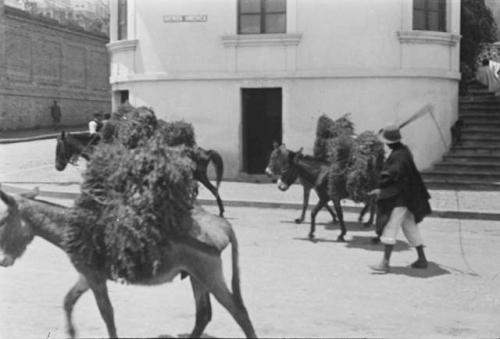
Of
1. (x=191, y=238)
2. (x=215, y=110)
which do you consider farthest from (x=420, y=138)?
(x=191, y=238)

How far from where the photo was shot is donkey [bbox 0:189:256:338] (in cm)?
457

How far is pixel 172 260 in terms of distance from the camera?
A: 4551 millimetres

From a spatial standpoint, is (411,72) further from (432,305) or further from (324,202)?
(432,305)

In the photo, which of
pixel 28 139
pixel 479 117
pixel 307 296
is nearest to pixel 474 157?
pixel 479 117

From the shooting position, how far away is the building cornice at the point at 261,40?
726 inches

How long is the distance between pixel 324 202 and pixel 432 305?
413 centimetres

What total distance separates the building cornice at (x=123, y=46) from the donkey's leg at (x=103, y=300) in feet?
51.0

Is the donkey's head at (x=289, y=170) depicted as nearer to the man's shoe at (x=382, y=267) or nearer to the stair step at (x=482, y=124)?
the man's shoe at (x=382, y=267)

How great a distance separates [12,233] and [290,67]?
47.6 ft

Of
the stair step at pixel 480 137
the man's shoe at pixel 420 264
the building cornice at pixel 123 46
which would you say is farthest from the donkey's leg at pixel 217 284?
the stair step at pixel 480 137

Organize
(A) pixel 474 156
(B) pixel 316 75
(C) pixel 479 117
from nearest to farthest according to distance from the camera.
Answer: (B) pixel 316 75 → (A) pixel 474 156 → (C) pixel 479 117

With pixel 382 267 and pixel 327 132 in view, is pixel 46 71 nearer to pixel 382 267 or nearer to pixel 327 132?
pixel 327 132

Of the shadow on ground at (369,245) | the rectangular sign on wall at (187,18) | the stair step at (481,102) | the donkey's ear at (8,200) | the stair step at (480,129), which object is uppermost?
the rectangular sign on wall at (187,18)

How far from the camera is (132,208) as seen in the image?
173 inches
